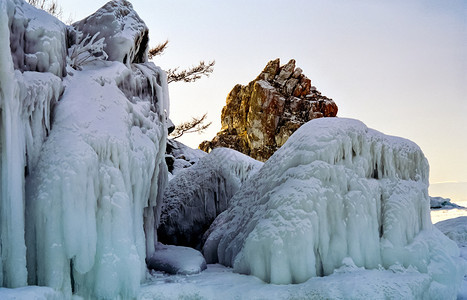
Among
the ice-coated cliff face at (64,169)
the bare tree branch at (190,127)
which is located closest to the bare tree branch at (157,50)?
the bare tree branch at (190,127)

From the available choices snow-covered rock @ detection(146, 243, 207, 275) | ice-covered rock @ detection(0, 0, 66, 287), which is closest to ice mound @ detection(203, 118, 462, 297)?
snow-covered rock @ detection(146, 243, 207, 275)

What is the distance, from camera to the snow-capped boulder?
6066mm

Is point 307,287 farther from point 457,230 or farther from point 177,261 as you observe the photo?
point 457,230

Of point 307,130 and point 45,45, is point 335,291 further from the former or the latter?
point 45,45

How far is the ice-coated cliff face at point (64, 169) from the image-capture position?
3.90 meters

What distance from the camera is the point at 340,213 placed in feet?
17.5

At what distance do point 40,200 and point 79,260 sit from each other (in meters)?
0.64

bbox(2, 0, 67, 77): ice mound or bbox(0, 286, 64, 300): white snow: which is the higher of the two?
bbox(2, 0, 67, 77): ice mound

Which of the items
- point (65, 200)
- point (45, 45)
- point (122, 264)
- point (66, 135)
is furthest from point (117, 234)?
point (45, 45)

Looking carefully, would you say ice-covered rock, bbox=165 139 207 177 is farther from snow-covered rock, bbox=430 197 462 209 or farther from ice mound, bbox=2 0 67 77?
ice mound, bbox=2 0 67 77

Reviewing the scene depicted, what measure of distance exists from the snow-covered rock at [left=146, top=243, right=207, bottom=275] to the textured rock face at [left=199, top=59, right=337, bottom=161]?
16867 mm

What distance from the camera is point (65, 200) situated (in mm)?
4180

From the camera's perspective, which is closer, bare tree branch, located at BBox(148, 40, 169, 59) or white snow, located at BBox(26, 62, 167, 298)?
white snow, located at BBox(26, 62, 167, 298)

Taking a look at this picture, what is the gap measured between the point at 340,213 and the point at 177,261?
2.05m
